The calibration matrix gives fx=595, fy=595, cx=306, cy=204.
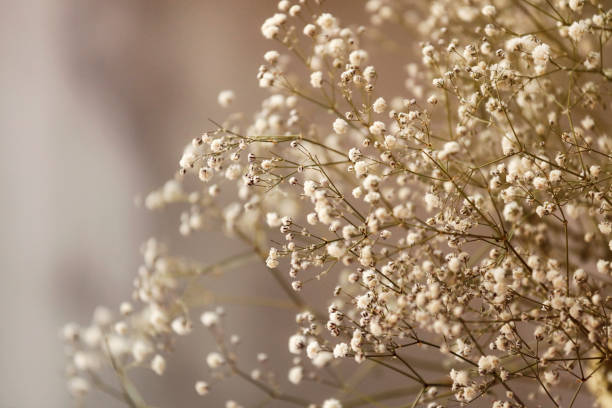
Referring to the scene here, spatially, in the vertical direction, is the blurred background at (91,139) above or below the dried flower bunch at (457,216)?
above

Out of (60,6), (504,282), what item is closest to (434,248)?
(504,282)

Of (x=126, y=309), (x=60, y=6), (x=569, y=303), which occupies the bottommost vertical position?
(x=569, y=303)

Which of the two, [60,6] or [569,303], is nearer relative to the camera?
[569,303]

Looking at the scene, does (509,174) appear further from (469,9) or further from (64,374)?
(64,374)

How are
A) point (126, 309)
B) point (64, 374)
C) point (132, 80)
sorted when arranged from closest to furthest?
point (126, 309) → point (64, 374) → point (132, 80)

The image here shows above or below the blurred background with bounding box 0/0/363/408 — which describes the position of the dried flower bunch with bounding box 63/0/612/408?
below

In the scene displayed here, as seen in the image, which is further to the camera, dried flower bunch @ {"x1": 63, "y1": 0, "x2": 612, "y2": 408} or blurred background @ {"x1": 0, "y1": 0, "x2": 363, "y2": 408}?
blurred background @ {"x1": 0, "y1": 0, "x2": 363, "y2": 408}

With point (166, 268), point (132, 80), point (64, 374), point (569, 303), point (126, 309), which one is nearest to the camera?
point (569, 303)

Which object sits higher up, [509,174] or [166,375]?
[166,375]
